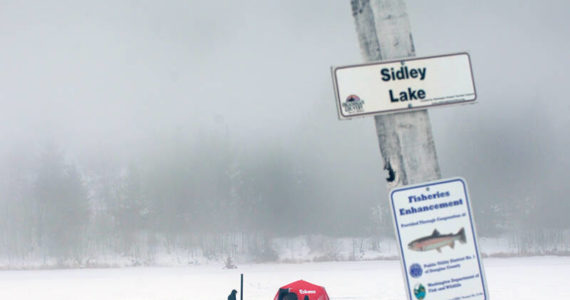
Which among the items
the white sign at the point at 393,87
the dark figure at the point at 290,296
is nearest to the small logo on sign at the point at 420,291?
the white sign at the point at 393,87

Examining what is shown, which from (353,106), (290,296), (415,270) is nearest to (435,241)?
(415,270)

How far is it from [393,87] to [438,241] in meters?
0.65

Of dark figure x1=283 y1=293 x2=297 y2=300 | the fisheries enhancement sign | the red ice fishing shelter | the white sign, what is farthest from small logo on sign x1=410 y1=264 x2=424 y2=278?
the red ice fishing shelter

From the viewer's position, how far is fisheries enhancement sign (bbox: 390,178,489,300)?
1.95 meters

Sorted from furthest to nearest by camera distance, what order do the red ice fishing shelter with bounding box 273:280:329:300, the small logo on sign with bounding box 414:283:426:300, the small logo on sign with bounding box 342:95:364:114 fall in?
the red ice fishing shelter with bounding box 273:280:329:300 → the small logo on sign with bounding box 342:95:364:114 → the small logo on sign with bounding box 414:283:426:300

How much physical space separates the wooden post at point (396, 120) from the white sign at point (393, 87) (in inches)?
1.8

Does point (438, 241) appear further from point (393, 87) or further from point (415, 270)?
point (393, 87)

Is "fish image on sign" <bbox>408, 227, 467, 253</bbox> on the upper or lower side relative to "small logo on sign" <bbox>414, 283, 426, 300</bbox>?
upper

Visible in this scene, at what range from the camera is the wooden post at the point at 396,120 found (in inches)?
80.8

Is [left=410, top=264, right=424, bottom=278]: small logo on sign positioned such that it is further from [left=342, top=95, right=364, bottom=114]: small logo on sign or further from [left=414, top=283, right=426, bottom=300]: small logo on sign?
[left=342, top=95, right=364, bottom=114]: small logo on sign

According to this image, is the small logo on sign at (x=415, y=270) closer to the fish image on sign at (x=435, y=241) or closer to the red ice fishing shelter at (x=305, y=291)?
the fish image on sign at (x=435, y=241)

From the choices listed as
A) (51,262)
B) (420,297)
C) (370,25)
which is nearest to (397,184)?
(420,297)

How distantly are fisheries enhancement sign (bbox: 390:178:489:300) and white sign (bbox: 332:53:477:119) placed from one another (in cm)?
35

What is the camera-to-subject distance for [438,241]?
6.46ft
